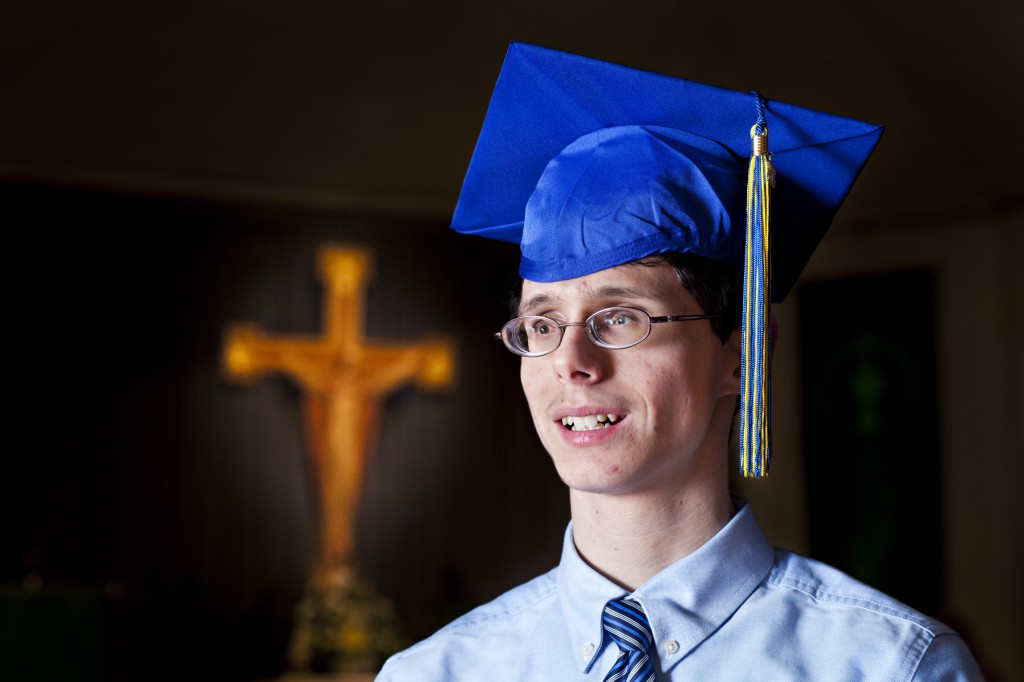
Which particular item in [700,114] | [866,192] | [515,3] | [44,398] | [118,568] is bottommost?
[118,568]

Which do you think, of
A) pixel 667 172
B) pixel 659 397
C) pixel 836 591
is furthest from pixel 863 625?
pixel 667 172

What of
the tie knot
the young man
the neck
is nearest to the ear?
the young man

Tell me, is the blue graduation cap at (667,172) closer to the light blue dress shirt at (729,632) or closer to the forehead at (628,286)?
the forehead at (628,286)

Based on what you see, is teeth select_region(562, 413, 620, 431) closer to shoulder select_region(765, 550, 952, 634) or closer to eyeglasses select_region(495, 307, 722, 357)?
eyeglasses select_region(495, 307, 722, 357)

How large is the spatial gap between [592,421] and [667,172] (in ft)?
1.08

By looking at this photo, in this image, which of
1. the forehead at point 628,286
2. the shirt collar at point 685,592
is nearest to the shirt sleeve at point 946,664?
the shirt collar at point 685,592

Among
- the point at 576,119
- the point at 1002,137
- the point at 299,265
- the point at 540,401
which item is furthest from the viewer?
the point at 299,265

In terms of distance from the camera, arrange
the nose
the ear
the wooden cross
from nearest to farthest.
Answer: the nose
the ear
the wooden cross

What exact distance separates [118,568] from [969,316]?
4.61 metres

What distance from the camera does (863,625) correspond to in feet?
4.48

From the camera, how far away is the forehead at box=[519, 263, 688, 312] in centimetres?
143

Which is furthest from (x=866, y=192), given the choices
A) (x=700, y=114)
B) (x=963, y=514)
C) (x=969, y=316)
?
(x=700, y=114)

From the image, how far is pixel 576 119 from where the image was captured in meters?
1.60

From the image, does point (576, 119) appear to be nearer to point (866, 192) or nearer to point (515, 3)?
point (515, 3)
